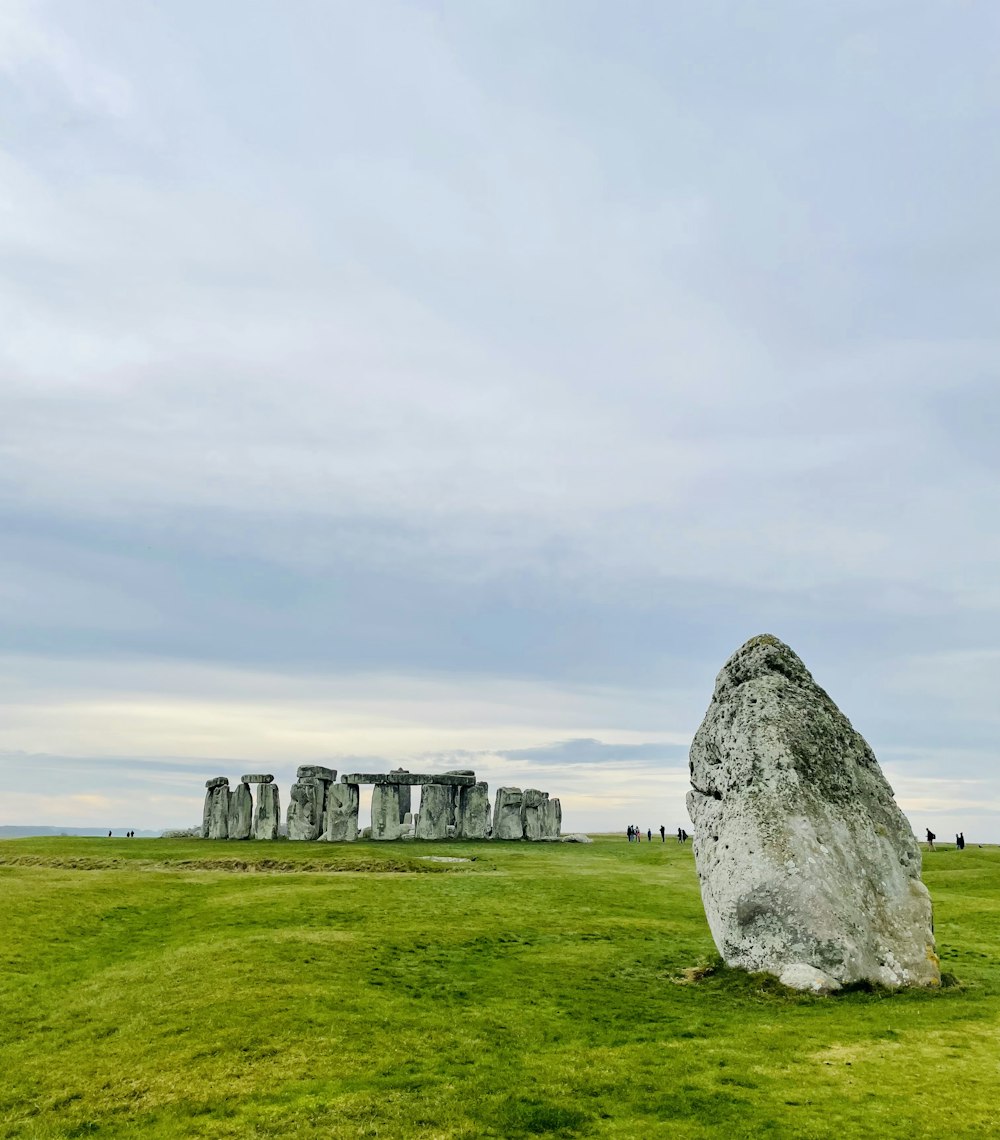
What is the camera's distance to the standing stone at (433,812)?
57312 mm

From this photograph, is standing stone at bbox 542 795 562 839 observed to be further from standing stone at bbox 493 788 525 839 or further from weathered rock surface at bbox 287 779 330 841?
weathered rock surface at bbox 287 779 330 841

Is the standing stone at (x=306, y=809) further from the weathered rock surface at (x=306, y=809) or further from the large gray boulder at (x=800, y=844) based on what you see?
the large gray boulder at (x=800, y=844)

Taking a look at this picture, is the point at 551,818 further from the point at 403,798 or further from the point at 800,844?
the point at 800,844

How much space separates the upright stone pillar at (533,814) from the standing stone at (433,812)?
530 centimetres

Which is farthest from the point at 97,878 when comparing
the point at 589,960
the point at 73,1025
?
the point at 589,960

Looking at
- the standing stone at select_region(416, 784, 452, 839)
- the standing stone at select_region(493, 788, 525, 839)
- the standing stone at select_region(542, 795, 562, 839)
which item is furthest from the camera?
the standing stone at select_region(542, 795, 562, 839)

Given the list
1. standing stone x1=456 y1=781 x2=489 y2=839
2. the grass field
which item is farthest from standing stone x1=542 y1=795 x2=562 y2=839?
the grass field

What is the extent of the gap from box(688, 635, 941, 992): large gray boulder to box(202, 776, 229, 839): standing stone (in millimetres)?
43802

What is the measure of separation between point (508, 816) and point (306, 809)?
13190 millimetres

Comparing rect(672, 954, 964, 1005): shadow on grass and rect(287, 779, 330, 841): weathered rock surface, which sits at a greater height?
rect(287, 779, 330, 841): weathered rock surface

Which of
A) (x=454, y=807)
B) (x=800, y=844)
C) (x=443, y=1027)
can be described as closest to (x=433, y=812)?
(x=454, y=807)

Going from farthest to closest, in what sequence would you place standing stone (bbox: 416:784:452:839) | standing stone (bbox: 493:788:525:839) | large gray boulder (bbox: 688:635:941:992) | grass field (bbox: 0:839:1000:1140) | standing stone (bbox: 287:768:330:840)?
standing stone (bbox: 493:788:525:839) → standing stone (bbox: 416:784:452:839) → standing stone (bbox: 287:768:330:840) → large gray boulder (bbox: 688:635:941:992) → grass field (bbox: 0:839:1000:1140)

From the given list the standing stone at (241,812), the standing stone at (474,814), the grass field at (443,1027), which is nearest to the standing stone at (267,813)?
the standing stone at (241,812)

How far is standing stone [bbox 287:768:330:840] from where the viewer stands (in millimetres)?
54562
